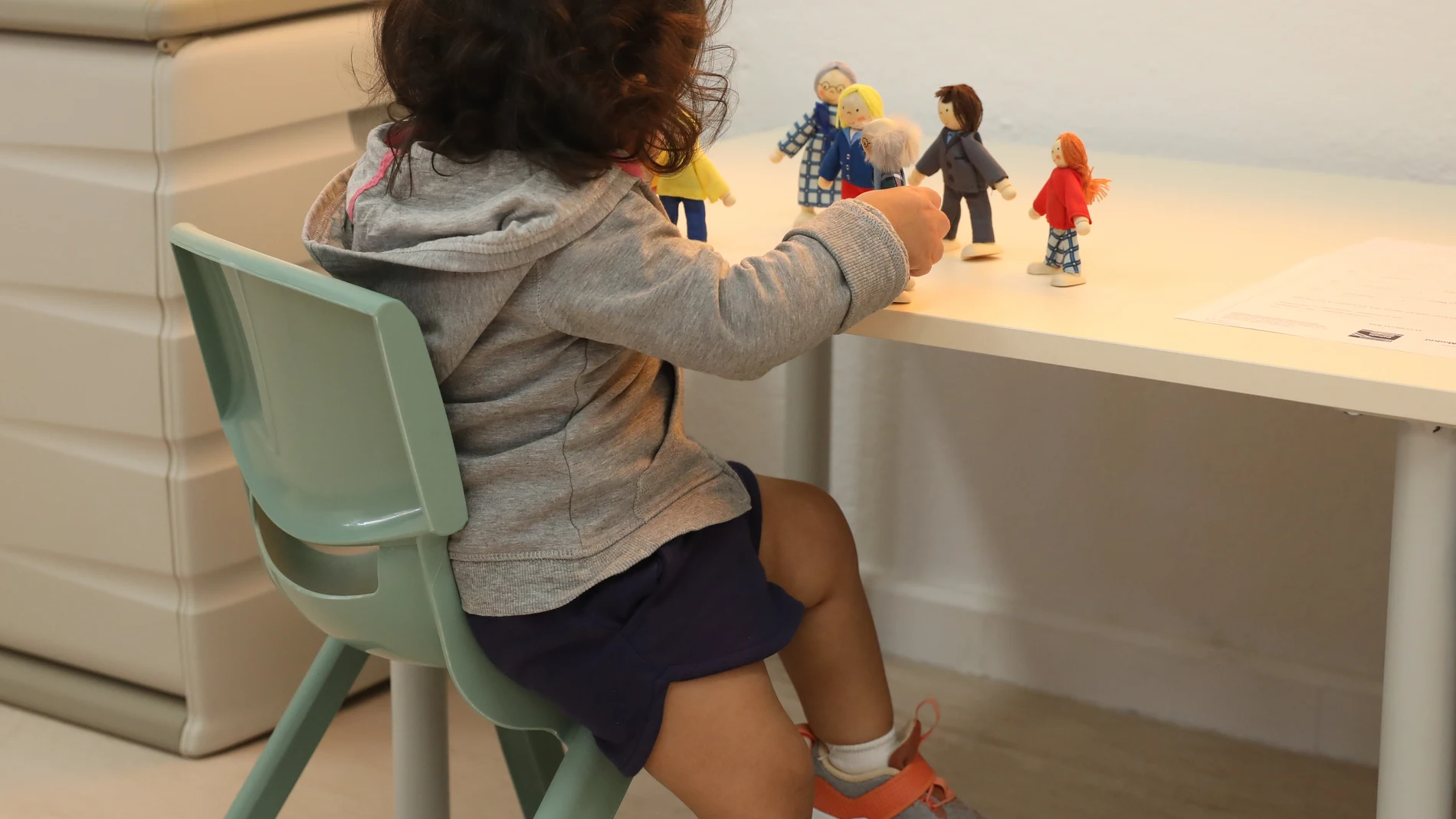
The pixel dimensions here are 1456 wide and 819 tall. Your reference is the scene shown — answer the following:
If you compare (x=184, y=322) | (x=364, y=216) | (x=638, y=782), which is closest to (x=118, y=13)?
(x=184, y=322)

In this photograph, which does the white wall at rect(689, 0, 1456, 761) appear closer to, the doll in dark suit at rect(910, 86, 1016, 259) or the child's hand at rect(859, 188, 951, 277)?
the doll in dark suit at rect(910, 86, 1016, 259)

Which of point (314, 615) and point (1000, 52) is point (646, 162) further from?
point (1000, 52)

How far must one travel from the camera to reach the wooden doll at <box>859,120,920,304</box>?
100 cm

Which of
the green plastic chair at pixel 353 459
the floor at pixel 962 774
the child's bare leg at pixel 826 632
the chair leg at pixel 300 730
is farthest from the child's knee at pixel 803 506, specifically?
the floor at pixel 962 774

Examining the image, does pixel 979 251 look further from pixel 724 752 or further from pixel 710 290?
pixel 724 752

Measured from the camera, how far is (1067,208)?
99 cm

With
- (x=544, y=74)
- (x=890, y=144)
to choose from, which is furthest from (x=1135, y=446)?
(x=544, y=74)

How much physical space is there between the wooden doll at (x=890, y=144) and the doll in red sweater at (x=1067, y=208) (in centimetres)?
9

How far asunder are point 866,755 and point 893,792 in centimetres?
3

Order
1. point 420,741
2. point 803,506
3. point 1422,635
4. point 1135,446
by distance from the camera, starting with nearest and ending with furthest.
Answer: point 1422,635
point 803,506
point 420,741
point 1135,446

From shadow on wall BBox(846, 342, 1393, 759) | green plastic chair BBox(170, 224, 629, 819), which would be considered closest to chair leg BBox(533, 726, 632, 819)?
green plastic chair BBox(170, 224, 629, 819)

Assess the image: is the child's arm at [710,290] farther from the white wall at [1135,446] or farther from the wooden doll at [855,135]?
the white wall at [1135,446]

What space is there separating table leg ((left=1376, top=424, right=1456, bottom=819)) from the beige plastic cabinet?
1.00 metres

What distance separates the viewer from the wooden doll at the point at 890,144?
3.30 ft
